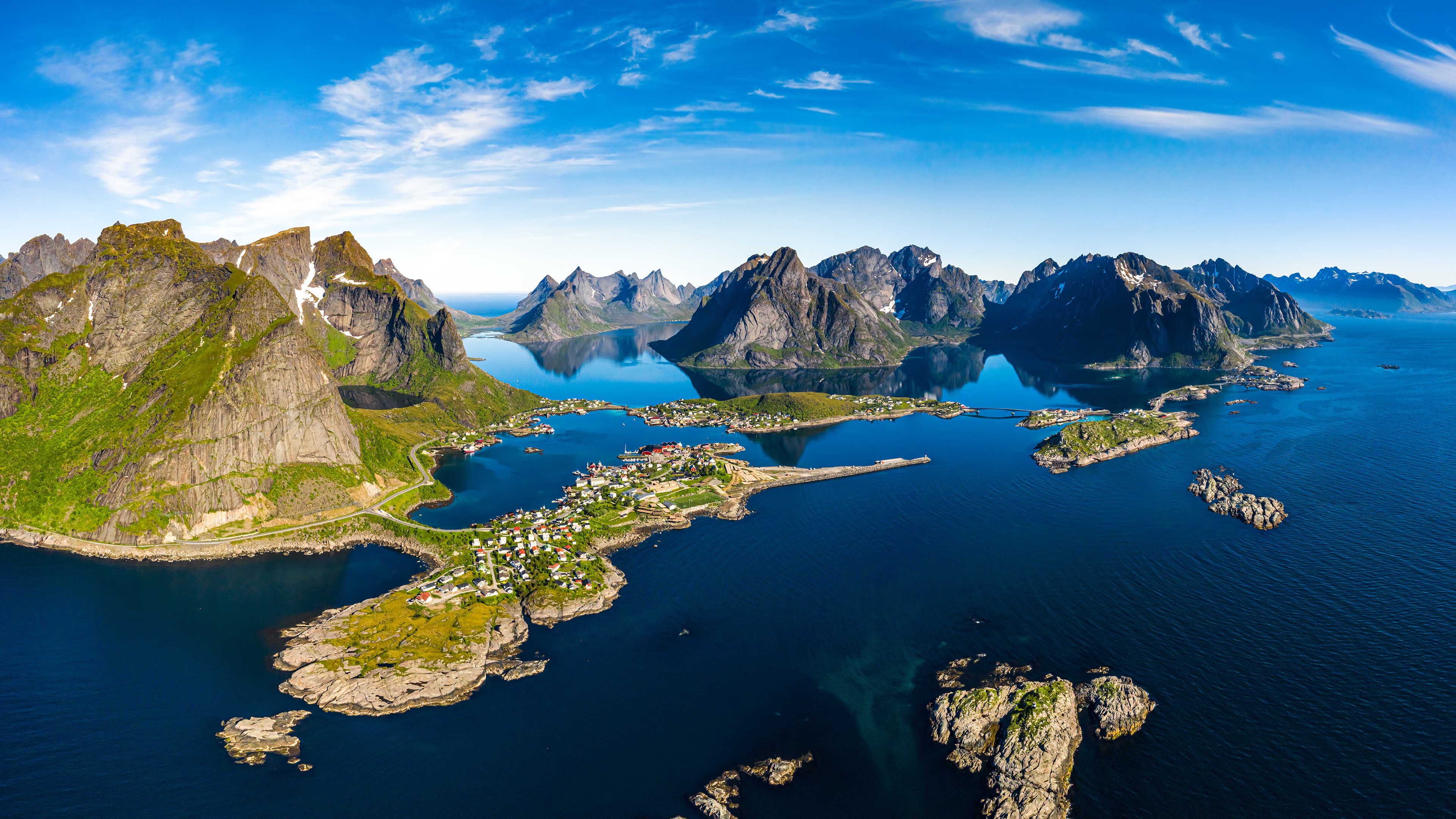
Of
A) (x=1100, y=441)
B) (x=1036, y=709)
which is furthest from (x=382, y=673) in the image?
(x=1100, y=441)

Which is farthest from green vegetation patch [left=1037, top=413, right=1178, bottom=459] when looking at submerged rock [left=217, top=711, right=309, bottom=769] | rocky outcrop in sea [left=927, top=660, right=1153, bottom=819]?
submerged rock [left=217, top=711, right=309, bottom=769]

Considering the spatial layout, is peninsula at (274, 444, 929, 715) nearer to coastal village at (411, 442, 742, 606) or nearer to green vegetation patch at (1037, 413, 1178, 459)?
coastal village at (411, 442, 742, 606)

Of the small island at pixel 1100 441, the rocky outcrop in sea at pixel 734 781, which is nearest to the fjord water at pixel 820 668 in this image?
the rocky outcrop in sea at pixel 734 781

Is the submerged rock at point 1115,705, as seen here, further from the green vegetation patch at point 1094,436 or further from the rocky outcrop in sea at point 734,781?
the green vegetation patch at point 1094,436

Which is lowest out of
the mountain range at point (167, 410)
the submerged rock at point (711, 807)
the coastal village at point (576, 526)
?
the submerged rock at point (711, 807)

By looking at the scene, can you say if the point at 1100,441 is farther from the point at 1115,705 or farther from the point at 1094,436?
the point at 1115,705

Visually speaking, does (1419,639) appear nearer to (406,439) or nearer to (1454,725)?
(1454,725)

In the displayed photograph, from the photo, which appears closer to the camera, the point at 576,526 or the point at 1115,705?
the point at 1115,705
